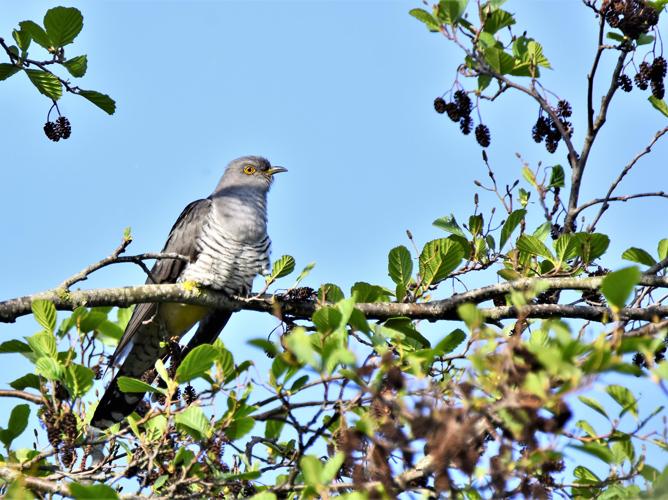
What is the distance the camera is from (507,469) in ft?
6.42

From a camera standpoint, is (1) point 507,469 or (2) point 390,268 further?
(2) point 390,268

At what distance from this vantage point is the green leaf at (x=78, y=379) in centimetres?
308

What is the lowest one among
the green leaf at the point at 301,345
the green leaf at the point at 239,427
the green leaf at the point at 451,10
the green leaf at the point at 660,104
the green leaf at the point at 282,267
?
the green leaf at the point at 301,345

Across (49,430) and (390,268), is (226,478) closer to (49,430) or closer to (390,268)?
(49,430)

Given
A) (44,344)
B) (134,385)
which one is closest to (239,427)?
(134,385)

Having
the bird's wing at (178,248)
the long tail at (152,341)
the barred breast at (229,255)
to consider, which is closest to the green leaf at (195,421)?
the barred breast at (229,255)

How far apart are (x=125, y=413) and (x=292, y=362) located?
2.39 meters

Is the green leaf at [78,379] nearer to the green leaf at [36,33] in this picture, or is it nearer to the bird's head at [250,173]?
the green leaf at [36,33]

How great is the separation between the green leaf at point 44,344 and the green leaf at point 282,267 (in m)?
1.06

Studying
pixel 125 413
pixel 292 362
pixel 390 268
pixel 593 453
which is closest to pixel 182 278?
pixel 125 413

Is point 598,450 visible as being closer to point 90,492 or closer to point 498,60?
point 90,492

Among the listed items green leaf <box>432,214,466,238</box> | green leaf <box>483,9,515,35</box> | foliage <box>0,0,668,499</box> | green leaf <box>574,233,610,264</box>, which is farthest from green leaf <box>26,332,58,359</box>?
green leaf <box>483,9,515,35</box>

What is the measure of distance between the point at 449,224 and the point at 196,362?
5.04ft

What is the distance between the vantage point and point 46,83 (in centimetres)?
371
